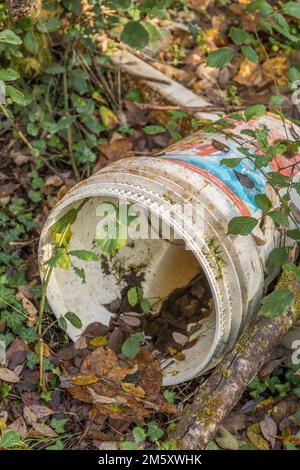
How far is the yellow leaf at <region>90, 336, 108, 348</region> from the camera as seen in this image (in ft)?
8.23

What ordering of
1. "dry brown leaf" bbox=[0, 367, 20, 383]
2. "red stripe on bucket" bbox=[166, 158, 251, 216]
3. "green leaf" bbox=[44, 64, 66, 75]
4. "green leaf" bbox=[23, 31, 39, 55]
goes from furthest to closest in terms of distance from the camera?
"green leaf" bbox=[44, 64, 66, 75] < "green leaf" bbox=[23, 31, 39, 55] < "dry brown leaf" bbox=[0, 367, 20, 383] < "red stripe on bucket" bbox=[166, 158, 251, 216]

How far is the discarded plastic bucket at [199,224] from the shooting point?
2076 mm

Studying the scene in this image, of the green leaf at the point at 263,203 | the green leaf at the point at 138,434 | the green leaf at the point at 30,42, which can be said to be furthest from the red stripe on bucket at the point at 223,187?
the green leaf at the point at 30,42

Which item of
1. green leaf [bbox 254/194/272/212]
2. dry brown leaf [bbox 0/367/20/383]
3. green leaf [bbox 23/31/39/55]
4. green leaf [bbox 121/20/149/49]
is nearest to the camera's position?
green leaf [bbox 254/194/272/212]

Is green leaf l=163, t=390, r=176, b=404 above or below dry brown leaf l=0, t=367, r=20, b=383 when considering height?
below

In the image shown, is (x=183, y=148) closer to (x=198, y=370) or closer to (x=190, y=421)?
(x=198, y=370)

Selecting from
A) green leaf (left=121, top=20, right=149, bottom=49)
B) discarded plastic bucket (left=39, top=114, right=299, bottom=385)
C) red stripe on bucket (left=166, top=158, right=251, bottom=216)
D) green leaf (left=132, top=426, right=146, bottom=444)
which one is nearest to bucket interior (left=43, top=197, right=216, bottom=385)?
discarded plastic bucket (left=39, top=114, right=299, bottom=385)

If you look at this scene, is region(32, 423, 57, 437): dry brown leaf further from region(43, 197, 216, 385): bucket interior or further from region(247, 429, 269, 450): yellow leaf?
region(247, 429, 269, 450): yellow leaf

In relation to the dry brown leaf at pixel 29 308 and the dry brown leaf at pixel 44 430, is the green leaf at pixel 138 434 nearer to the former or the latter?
the dry brown leaf at pixel 44 430

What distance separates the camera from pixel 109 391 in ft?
7.43

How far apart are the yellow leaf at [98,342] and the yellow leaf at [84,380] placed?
0.23 meters

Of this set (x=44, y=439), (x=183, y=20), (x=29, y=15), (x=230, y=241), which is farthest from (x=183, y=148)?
(x=183, y=20)

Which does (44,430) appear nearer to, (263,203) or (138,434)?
(138,434)

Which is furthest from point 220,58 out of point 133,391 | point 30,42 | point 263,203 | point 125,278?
point 133,391
